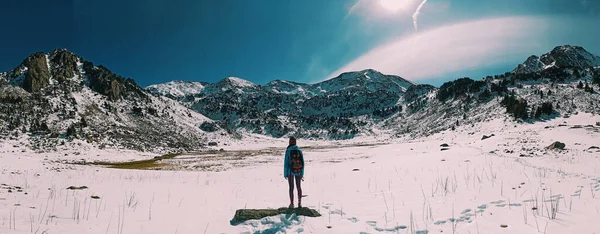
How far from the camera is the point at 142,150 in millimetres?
75625

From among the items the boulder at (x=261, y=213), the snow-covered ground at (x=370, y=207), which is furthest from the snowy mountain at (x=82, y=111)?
the boulder at (x=261, y=213)

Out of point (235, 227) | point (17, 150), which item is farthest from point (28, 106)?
point (235, 227)

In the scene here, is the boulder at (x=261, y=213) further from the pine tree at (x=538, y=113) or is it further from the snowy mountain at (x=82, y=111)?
the pine tree at (x=538, y=113)

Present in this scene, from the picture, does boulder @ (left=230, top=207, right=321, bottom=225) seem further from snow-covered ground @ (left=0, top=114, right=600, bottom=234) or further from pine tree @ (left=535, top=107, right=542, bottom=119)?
pine tree @ (left=535, top=107, right=542, bottom=119)

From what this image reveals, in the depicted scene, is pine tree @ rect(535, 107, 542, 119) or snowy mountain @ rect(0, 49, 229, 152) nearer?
snowy mountain @ rect(0, 49, 229, 152)

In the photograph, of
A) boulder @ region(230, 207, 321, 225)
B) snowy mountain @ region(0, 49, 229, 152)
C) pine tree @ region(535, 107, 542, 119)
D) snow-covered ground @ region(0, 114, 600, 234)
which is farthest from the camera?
pine tree @ region(535, 107, 542, 119)

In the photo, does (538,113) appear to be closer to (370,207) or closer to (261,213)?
(370,207)

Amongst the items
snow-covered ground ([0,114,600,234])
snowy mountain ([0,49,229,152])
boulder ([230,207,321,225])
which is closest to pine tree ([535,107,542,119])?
snow-covered ground ([0,114,600,234])

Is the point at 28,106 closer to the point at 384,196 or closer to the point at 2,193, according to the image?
the point at 2,193

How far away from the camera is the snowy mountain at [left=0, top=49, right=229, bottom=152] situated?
6694 centimetres

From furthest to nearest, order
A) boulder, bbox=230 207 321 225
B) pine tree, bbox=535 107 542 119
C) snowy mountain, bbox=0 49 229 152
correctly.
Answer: pine tree, bbox=535 107 542 119 < snowy mountain, bbox=0 49 229 152 < boulder, bbox=230 207 321 225

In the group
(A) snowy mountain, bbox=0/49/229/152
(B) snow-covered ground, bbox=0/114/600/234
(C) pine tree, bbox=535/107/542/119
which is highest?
(A) snowy mountain, bbox=0/49/229/152

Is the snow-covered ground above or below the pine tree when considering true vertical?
below

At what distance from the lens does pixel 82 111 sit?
86.4 m
